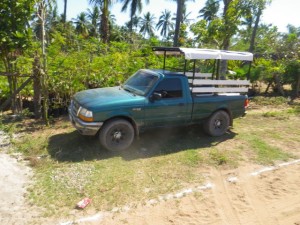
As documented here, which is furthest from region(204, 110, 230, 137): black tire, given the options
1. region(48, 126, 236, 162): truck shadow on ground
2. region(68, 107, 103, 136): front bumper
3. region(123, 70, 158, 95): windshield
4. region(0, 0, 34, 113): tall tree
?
region(0, 0, 34, 113): tall tree

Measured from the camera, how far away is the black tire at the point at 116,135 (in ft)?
19.2

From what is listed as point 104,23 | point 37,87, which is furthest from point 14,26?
point 104,23

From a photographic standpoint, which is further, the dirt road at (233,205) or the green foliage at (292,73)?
the green foliage at (292,73)

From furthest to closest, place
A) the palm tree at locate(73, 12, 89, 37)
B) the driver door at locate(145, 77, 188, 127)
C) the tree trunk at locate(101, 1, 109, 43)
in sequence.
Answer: the palm tree at locate(73, 12, 89, 37)
the tree trunk at locate(101, 1, 109, 43)
the driver door at locate(145, 77, 188, 127)

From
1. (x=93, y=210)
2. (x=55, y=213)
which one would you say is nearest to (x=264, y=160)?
(x=93, y=210)

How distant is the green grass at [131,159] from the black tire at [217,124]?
8.7 inches

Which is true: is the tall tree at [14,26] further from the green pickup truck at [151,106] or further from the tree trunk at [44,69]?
the green pickup truck at [151,106]

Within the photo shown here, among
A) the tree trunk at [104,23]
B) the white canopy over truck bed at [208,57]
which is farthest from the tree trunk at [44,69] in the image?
the tree trunk at [104,23]

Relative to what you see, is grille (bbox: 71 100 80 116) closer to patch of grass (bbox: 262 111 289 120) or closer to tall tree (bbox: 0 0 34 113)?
tall tree (bbox: 0 0 34 113)

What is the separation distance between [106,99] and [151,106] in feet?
3.25

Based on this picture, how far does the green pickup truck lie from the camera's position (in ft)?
19.0

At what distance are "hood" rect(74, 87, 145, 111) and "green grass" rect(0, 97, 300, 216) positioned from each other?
1015mm

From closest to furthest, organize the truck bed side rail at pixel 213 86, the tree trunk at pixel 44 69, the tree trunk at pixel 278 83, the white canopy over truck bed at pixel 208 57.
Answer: the white canopy over truck bed at pixel 208 57
the truck bed side rail at pixel 213 86
the tree trunk at pixel 44 69
the tree trunk at pixel 278 83

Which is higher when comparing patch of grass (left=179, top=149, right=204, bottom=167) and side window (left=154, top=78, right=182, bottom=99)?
side window (left=154, top=78, right=182, bottom=99)
